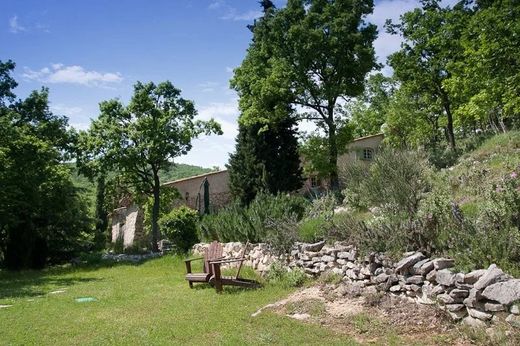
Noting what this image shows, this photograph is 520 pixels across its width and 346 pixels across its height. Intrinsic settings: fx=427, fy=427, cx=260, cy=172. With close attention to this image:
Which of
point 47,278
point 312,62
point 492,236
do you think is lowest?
point 47,278

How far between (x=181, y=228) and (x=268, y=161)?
551 cm

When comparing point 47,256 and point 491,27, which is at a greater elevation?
point 491,27

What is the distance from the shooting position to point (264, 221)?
38.1 feet

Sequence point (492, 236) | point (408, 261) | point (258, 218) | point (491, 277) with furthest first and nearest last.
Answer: point (258, 218) → point (408, 261) → point (492, 236) → point (491, 277)

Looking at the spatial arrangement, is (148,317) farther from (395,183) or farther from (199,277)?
(395,183)

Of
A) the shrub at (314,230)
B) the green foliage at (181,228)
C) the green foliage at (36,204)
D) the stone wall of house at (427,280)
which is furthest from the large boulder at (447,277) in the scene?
the green foliage at (36,204)

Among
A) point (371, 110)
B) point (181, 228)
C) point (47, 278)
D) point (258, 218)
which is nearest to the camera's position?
point (258, 218)

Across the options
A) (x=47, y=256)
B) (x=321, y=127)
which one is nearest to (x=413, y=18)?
(x=321, y=127)

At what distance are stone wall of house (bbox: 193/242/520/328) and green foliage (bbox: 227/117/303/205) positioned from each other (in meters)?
10.0

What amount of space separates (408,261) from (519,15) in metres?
9.70

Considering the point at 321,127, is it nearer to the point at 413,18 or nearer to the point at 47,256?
the point at 413,18

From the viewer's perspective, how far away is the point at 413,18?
65.4 feet

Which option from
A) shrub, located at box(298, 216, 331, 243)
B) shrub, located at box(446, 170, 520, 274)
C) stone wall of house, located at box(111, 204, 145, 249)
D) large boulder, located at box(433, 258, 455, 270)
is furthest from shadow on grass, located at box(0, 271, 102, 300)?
stone wall of house, located at box(111, 204, 145, 249)

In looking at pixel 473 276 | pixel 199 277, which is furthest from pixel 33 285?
pixel 473 276
